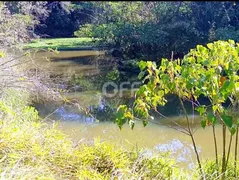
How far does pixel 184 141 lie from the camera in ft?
17.3

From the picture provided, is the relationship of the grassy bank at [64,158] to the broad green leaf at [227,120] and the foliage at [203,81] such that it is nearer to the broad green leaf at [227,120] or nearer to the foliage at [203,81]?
the foliage at [203,81]

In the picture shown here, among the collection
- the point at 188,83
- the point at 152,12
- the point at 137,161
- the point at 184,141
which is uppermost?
the point at 152,12

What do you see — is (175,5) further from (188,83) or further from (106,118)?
(188,83)

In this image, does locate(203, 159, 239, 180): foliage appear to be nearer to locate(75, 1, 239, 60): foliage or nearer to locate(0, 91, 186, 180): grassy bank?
locate(0, 91, 186, 180): grassy bank

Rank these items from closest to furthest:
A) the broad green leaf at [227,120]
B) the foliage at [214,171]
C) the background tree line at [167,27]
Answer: the broad green leaf at [227,120]
the foliage at [214,171]
the background tree line at [167,27]

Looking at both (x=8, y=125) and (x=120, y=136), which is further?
(x=120, y=136)

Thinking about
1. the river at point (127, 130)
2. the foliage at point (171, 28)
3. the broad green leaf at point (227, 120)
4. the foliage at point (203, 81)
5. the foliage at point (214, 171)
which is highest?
the foliage at point (171, 28)

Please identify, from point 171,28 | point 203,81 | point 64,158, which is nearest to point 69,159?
point 64,158

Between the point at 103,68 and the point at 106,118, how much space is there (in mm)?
6921

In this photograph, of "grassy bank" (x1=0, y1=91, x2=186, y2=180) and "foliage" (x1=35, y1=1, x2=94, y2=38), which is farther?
"foliage" (x1=35, y1=1, x2=94, y2=38)

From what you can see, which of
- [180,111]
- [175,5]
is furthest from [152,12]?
[180,111]

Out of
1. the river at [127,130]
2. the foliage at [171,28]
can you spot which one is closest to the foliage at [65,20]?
the foliage at [171,28]

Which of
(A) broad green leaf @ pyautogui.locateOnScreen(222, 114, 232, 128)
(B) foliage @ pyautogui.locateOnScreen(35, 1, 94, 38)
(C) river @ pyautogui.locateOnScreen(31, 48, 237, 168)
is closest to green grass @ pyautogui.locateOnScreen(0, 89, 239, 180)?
(C) river @ pyautogui.locateOnScreen(31, 48, 237, 168)

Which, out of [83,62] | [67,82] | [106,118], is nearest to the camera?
[106,118]
